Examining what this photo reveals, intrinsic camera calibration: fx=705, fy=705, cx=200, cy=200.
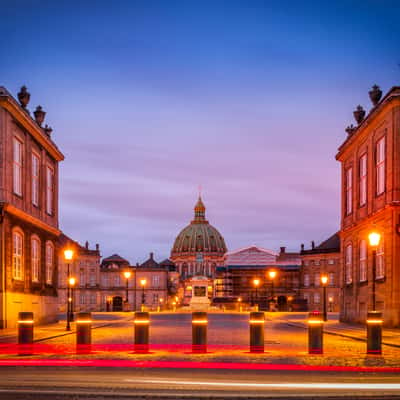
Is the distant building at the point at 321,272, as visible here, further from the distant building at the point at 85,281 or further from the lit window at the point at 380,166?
the lit window at the point at 380,166

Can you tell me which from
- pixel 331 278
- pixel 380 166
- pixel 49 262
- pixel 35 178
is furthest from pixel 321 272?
pixel 35 178

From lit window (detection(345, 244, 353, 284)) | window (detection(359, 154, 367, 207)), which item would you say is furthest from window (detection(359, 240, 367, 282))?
lit window (detection(345, 244, 353, 284))

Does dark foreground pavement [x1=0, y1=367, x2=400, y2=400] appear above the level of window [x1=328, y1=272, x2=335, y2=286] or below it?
above

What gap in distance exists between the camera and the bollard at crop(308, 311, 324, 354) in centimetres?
1694

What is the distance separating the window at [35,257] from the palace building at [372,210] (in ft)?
56.3

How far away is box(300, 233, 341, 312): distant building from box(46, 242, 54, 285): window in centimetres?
7651

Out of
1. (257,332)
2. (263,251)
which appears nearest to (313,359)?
(257,332)

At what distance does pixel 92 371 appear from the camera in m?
13.1

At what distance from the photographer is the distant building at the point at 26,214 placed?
30.8m

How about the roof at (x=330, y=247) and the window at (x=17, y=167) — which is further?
the roof at (x=330, y=247)

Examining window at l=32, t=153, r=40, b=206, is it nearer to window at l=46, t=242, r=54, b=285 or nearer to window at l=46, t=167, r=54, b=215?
window at l=46, t=167, r=54, b=215

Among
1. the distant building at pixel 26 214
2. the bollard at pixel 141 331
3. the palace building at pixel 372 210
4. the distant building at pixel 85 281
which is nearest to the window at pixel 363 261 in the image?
the palace building at pixel 372 210

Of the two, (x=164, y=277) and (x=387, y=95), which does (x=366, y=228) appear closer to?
(x=387, y=95)

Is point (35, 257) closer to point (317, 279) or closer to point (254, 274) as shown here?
point (317, 279)
